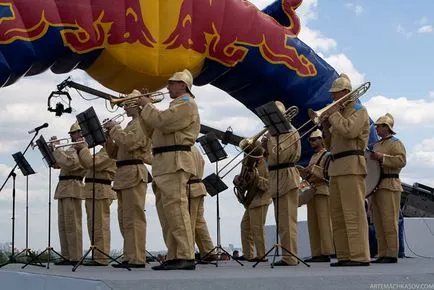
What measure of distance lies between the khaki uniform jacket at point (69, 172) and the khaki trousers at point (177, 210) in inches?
109

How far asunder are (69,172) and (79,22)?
6.04 feet

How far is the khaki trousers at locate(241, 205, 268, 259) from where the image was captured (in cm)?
908

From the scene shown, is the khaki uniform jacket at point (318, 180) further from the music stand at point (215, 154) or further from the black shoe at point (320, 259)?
the music stand at point (215, 154)

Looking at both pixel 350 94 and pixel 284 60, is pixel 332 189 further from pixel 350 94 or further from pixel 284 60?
pixel 284 60

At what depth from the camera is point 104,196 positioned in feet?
28.7

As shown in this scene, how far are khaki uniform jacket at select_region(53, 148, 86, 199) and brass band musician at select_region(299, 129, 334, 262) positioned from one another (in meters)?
2.70

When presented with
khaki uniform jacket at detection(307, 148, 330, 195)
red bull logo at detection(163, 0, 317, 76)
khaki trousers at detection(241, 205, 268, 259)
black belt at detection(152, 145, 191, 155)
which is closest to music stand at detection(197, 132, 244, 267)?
khaki trousers at detection(241, 205, 268, 259)

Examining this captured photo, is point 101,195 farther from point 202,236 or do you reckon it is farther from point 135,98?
point 135,98

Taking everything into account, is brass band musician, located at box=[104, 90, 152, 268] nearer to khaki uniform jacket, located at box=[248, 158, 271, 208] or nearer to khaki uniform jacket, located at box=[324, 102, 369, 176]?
khaki uniform jacket, located at box=[324, 102, 369, 176]

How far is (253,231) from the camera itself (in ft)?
30.3

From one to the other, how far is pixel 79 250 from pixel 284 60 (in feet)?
12.6

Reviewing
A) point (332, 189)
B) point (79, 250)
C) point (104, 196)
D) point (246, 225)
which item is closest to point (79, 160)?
point (104, 196)

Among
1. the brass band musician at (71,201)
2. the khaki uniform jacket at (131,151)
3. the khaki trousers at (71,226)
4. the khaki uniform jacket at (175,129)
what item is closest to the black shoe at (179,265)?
the khaki uniform jacket at (175,129)

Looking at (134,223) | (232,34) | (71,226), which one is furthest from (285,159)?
(71,226)
